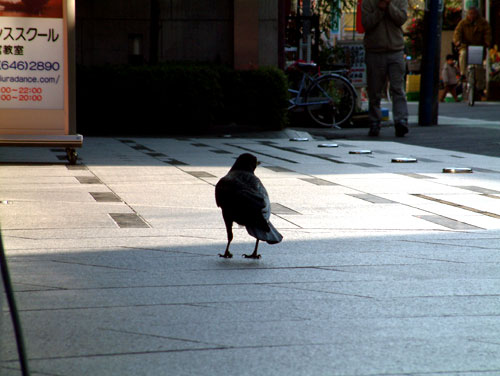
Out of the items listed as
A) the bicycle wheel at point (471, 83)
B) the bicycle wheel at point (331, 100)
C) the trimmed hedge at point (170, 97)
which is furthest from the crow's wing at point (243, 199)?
the bicycle wheel at point (471, 83)

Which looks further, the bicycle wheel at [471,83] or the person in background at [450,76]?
the person in background at [450,76]

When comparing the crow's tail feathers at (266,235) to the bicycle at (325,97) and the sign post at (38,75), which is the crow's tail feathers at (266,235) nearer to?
the sign post at (38,75)

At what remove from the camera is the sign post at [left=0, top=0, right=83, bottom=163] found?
9023 millimetres

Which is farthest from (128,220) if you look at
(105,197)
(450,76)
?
(450,76)

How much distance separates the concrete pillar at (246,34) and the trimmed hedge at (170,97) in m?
1.19

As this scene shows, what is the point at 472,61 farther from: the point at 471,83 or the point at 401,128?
the point at 401,128

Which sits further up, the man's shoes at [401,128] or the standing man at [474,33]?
the standing man at [474,33]

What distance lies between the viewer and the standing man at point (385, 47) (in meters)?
13.2

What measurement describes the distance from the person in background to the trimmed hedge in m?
12.5

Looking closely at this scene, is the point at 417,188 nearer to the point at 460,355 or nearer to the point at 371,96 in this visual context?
the point at 460,355

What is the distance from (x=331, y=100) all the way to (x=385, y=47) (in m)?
2.59

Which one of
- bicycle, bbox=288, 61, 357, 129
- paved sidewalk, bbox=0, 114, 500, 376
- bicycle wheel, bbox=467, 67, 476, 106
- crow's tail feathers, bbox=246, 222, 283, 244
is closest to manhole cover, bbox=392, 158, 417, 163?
paved sidewalk, bbox=0, 114, 500, 376

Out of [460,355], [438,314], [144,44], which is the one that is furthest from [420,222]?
[144,44]

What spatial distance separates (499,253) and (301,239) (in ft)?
3.58
